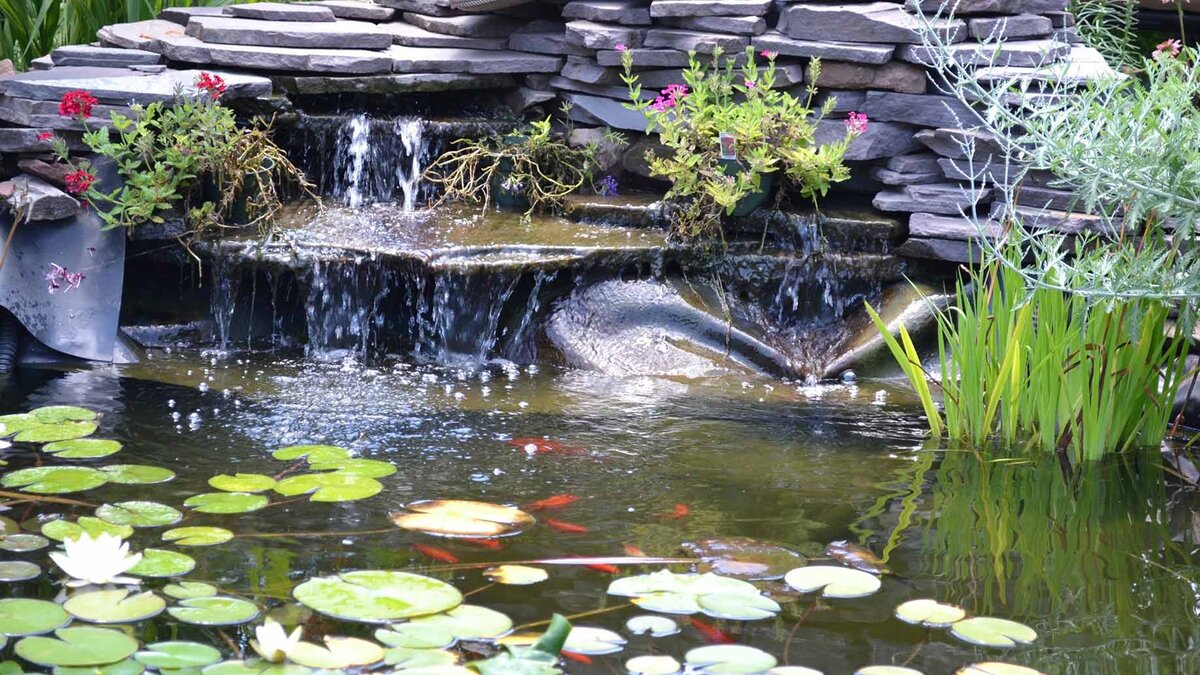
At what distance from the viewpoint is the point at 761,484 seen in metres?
3.37

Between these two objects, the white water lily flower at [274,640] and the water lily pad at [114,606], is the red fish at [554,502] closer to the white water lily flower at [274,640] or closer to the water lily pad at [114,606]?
the water lily pad at [114,606]

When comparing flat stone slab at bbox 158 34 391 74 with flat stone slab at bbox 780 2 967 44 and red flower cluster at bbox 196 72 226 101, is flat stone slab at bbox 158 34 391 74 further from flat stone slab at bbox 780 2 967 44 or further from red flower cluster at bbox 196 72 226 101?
flat stone slab at bbox 780 2 967 44

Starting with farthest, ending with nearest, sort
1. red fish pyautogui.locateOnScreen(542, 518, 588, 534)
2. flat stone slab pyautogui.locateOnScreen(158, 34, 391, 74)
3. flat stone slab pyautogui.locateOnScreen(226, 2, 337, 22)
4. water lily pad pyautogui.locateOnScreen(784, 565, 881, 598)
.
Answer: flat stone slab pyautogui.locateOnScreen(226, 2, 337, 22), flat stone slab pyautogui.locateOnScreen(158, 34, 391, 74), red fish pyautogui.locateOnScreen(542, 518, 588, 534), water lily pad pyautogui.locateOnScreen(784, 565, 881, 598)

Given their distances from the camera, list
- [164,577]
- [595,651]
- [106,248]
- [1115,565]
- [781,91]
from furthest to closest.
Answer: [781,91], [106,248], [1115,565], [164,577], [595,651]

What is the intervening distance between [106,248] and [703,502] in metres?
2.79

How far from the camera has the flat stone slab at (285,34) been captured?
5.28 meters

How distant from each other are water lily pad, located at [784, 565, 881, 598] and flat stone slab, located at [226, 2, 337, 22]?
3.95 meters

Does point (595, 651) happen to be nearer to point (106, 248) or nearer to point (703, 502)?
point (703, 502)

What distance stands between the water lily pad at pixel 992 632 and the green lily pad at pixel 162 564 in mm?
1584

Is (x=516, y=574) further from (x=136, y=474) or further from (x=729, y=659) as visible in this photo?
(x=136, y=474)

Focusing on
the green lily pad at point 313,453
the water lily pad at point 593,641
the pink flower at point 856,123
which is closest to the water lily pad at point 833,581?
the water lily pad at point 593,641

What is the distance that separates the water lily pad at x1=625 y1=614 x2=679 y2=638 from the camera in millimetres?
2324

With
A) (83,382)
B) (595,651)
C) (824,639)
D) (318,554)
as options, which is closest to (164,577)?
(318,554)

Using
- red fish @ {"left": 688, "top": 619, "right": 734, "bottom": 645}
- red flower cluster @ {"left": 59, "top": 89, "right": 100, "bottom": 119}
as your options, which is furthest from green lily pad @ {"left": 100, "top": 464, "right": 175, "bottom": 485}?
red flower cluster @ {"left": 59, "top": 89, "right": 100, "bottom": 119}
